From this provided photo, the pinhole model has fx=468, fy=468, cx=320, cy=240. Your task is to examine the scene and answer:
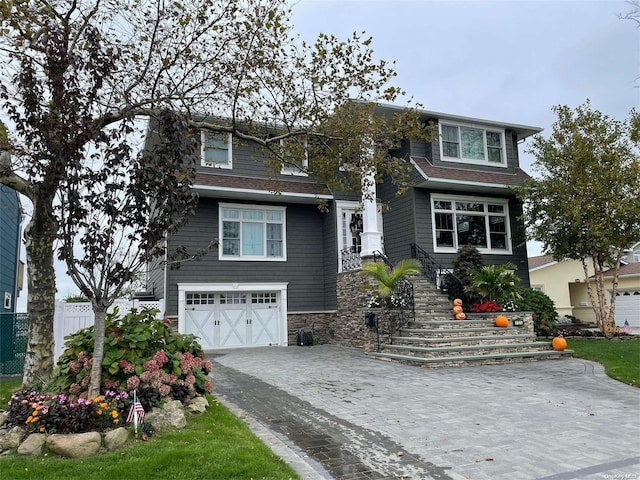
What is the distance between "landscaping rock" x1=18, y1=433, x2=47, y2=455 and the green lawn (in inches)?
4.0

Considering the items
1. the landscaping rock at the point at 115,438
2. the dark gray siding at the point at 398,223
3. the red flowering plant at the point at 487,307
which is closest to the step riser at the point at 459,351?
the red flowering plant at the point at 487,307

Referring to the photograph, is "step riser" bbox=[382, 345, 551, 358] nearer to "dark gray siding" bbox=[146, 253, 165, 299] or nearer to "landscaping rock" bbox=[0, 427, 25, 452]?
"landscaping rock" bbox=[0, 427, 25, 452]

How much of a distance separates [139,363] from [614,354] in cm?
1077

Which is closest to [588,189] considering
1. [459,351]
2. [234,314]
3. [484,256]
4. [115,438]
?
[484,256]

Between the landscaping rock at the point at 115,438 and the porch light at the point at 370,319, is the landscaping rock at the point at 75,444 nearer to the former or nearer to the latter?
the landscaping rock at the point at 115,438

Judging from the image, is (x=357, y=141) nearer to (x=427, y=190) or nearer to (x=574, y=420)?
(x=574, y=420)

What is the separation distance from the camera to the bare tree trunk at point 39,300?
7188mm

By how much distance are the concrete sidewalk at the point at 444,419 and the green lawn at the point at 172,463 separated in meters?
0.40

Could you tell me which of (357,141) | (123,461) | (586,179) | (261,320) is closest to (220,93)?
(357,141)

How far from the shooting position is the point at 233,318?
53.2 feet

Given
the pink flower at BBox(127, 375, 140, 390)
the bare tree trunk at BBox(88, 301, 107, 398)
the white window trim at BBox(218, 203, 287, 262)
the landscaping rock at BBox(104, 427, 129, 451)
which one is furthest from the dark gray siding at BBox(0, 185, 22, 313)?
the landscaping rock at BBox(104, 427, 129, 451)

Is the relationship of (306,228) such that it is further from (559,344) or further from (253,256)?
(559,344)

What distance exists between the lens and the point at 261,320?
16547mm

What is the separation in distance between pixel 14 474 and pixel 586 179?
1552 centimetres
